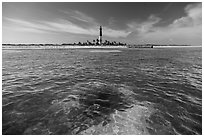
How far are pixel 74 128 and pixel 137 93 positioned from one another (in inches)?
251

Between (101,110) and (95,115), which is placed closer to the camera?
(95,115)

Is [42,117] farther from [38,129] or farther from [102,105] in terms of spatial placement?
[102,105]

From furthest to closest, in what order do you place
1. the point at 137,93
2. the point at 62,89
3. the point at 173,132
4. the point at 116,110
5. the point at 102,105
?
1. the point at 62,89
2. the point at 137,93
3. the point at 102,105
4. the point at 116,110
5. the point at 173,132

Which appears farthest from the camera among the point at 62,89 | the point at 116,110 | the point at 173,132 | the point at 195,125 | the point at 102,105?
the point at 62,89

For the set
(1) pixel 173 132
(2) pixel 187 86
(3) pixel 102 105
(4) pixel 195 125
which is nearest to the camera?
(1) pixel 173 132

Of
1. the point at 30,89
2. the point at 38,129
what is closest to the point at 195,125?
the point at 38,129

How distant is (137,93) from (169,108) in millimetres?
2878

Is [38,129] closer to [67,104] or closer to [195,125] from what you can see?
[67,104]

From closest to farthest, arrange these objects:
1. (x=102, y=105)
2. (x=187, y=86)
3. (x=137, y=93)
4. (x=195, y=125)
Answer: (x=195, y=125)
(x=102, y=105)
(x=137, y=93)
(x=187, y=86)

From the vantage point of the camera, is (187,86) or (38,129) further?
(187,86)

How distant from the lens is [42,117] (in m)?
7.23

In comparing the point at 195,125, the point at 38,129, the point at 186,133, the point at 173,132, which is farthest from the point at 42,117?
the point at 195,125

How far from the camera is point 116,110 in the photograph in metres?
8.04

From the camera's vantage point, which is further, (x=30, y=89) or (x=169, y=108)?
(x=30, y=89)
